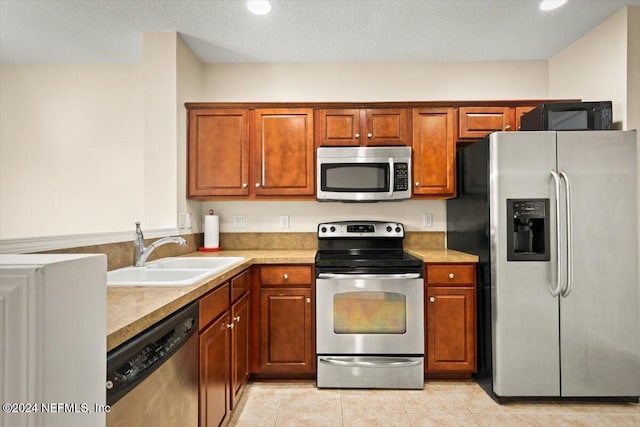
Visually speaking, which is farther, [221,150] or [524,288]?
[221,150]

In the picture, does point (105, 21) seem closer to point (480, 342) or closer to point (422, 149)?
point (422, 149)

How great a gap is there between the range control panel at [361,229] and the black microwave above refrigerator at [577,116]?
128 centimetres

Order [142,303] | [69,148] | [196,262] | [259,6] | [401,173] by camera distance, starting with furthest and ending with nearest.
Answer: [69,148] < [401,173] < [196,262] < [259,6] < [142,303]

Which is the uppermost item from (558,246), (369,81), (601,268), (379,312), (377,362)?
(369,81)

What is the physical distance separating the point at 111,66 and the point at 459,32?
2958 millimetres

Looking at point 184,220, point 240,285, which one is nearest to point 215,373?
point 240,285

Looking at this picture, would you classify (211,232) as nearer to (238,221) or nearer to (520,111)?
(238,221)

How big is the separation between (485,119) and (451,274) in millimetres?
1269

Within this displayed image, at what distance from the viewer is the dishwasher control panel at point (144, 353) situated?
2.84 feet

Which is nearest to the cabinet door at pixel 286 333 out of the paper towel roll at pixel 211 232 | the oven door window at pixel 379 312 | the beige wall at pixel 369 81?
the oven door window at pixel 379 312

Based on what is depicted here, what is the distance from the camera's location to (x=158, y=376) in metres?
1.09

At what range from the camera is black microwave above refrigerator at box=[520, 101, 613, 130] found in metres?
2.37

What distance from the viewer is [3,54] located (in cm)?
303

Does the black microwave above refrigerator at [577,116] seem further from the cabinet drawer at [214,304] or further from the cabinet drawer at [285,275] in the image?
the cabinet drawer at [214,304]
